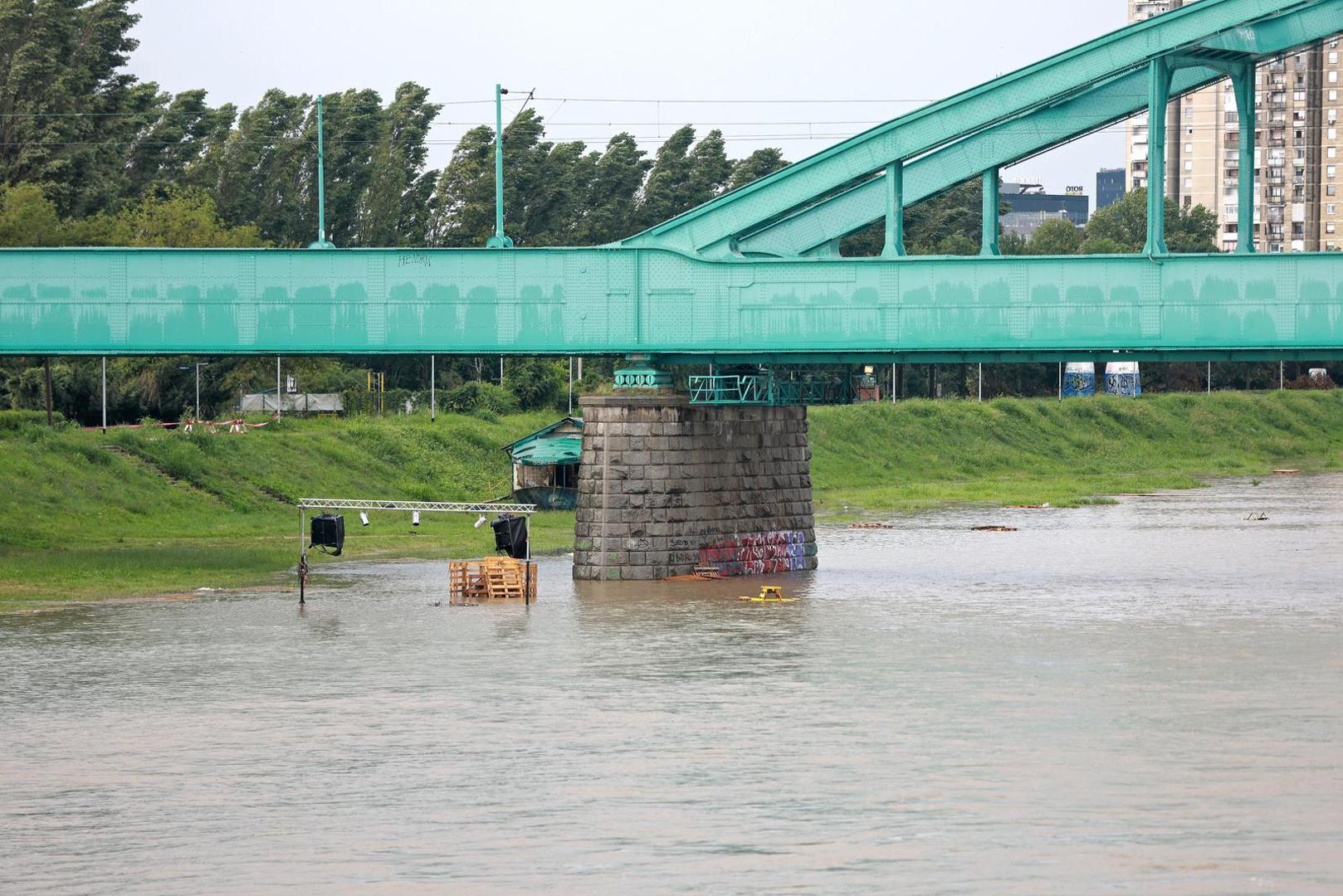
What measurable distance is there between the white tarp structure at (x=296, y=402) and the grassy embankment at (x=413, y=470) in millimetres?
8498

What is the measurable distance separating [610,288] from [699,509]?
6.69m

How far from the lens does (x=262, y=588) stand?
53.6 metres

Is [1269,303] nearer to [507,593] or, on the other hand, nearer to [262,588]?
[507,593]

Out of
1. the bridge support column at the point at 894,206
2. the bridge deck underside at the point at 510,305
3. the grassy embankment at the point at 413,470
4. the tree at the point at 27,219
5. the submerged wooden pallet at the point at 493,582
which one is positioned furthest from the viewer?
the tree at the point at 27,219

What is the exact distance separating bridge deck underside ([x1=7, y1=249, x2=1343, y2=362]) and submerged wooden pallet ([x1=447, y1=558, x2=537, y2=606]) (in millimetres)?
6418

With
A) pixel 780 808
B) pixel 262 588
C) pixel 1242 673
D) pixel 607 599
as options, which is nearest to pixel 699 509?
pixel 607 599

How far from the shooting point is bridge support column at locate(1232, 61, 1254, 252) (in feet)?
168

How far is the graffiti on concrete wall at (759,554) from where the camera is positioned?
183 feet

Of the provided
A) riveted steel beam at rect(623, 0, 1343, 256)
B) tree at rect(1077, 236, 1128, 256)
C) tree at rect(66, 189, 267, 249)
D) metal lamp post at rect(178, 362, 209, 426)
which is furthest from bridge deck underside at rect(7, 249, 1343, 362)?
tree at rect(1077, 236, 1128, 256)

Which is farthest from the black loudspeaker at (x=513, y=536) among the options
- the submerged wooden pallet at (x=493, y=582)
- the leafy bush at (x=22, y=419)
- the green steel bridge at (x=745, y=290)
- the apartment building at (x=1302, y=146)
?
the apartment building at (x=1302, y=146)

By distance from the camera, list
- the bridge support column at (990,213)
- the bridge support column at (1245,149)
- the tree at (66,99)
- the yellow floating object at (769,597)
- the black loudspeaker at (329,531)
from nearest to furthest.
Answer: the yellow floating object at (769,597)
the bridge support column at (1245,149)
the bridge support column at (990,213)
the black loudspeaker at (329,531)
the tree at (66,99)

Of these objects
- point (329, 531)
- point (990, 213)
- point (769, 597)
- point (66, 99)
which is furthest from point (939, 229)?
point (769, 597)

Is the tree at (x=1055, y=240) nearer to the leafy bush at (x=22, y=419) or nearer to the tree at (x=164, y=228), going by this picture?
the tree at (x=164, y=228)

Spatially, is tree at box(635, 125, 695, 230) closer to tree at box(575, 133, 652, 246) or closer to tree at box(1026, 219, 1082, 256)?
tree at box(575, 133, 652, 246)
